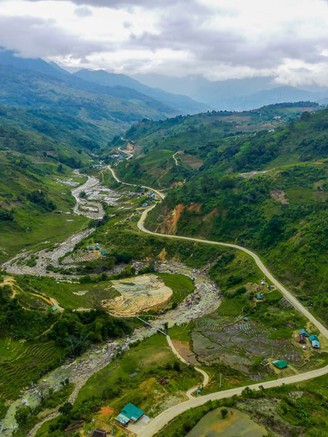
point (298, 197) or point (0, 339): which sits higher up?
point (298, 197)

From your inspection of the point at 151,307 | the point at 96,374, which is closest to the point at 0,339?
the point at 96,374

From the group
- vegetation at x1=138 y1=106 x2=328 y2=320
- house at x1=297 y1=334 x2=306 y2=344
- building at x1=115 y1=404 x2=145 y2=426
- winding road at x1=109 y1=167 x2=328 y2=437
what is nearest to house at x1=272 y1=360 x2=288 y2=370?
winding road at x1=109 y1=167 x2=328 y2=437

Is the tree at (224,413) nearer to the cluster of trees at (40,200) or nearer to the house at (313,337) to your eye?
the house at (313,337)

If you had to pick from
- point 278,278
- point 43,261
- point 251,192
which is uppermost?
point 251,192

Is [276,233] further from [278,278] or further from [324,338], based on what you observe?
[324,338]

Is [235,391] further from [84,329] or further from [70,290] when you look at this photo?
[70,290]

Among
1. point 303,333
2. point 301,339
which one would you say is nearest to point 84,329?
point 301,339

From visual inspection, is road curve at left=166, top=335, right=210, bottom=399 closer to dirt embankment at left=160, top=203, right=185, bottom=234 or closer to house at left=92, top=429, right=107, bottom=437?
house at left=92, top=429, right=107, bottom=437
